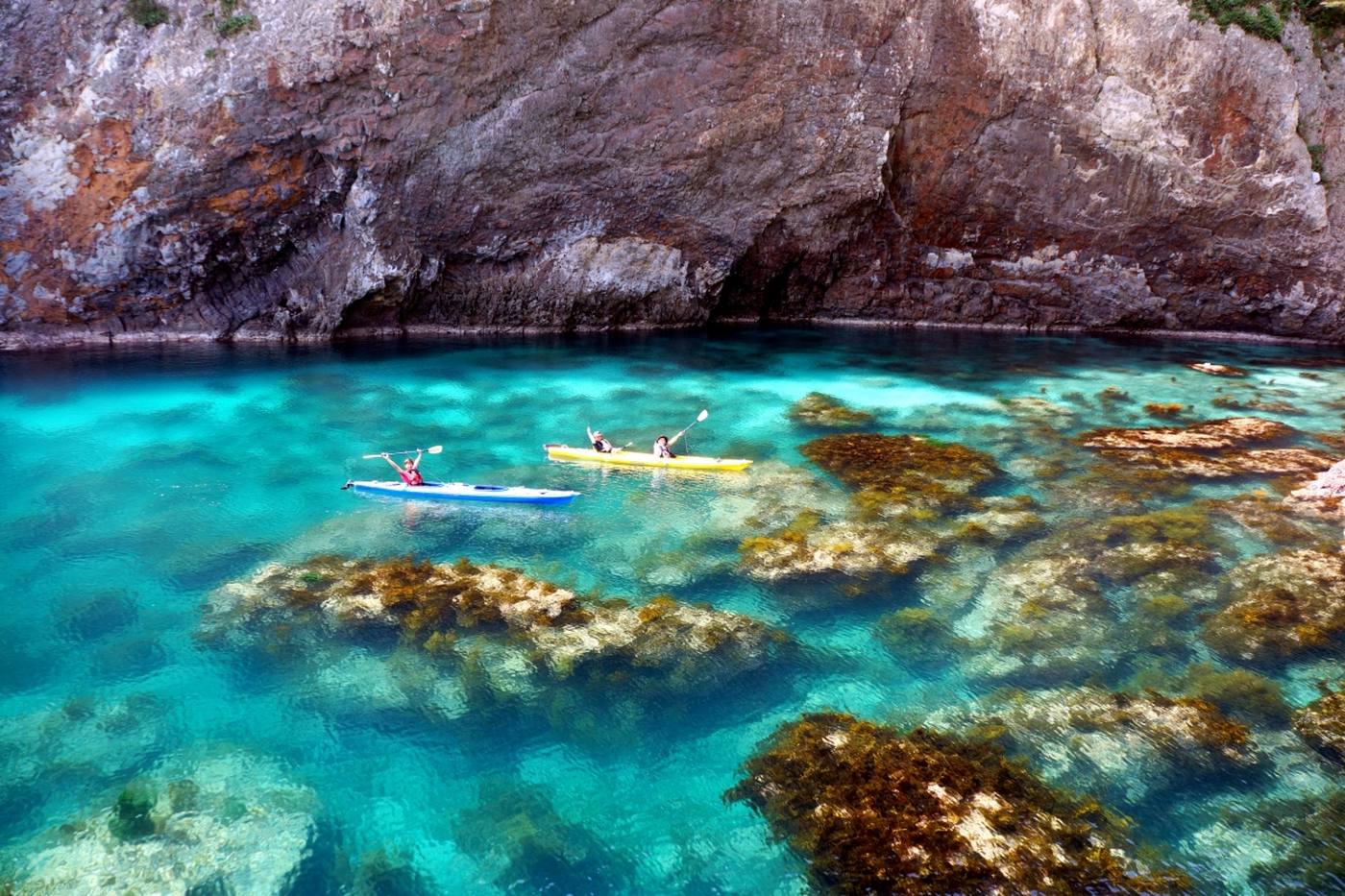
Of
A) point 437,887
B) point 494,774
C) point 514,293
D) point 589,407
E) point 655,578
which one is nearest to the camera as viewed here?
Answer: point 437,887

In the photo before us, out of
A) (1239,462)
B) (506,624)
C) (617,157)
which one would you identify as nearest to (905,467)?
(1239,462)

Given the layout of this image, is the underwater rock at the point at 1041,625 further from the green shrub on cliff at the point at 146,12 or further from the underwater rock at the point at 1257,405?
the green shrub on cliff at the point at 146,12

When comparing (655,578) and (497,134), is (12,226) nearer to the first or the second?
(497,134)

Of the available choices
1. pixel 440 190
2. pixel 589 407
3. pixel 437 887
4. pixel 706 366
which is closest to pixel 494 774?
pixel 437 887

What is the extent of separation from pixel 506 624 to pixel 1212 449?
15828 millimetres

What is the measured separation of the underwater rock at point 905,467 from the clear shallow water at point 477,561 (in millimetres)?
802

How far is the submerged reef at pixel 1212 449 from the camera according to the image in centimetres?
1766

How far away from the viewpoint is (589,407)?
22.0 meters

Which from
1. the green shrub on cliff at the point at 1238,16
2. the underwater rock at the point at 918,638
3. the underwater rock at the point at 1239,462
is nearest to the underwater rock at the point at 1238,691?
the underwater rock at the point at 918,638

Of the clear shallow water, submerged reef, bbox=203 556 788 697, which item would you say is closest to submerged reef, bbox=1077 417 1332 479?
the clear shallow water

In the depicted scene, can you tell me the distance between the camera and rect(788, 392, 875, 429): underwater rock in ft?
67.9

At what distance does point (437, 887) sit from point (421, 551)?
6.58m

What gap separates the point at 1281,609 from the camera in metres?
12.1

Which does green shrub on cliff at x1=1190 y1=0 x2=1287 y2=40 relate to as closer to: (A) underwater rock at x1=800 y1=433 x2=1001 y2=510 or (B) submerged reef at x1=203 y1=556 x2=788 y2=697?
(A) underwater rock at x1=800 y1=433 x2=1001 y2=510
